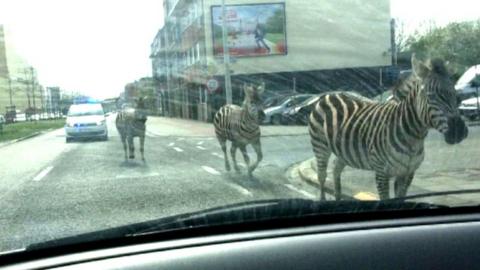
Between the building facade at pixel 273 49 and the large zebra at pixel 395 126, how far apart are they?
3.17 ft

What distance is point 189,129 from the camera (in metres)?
14.1

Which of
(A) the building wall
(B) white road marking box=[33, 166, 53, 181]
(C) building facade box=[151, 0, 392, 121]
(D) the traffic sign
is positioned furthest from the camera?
(D) the traffic sign

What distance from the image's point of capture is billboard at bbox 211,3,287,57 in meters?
10.2

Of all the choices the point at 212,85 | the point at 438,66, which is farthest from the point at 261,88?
the point at 438,66

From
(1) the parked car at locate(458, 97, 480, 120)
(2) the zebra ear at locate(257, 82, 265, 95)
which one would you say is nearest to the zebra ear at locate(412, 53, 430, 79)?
(1) the parked car at locate(458, 97, 480, 120)

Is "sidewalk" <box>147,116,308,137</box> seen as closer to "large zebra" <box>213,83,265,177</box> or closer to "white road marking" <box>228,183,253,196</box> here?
"large zebra" <box>213,83,265,177</box>

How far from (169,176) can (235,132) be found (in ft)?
11.0

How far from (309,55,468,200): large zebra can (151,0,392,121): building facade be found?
97 cm

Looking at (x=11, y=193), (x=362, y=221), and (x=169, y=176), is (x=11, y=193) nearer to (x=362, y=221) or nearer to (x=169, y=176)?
(x=169, y=176)

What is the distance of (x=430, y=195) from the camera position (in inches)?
123

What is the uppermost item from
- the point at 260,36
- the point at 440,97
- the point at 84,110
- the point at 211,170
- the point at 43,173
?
the point at 260,36

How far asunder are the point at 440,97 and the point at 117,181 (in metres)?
3.56

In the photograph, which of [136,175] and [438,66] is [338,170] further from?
[136,175]

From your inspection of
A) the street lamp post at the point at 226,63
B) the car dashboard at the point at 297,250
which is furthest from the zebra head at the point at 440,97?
the street lamp post at the point at 226,63
